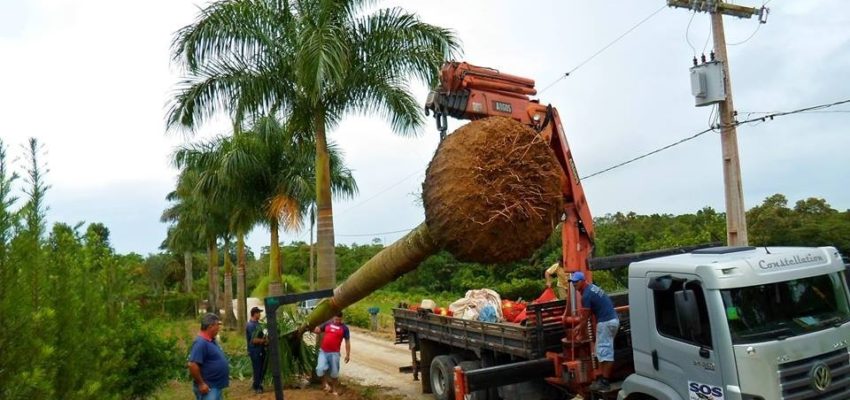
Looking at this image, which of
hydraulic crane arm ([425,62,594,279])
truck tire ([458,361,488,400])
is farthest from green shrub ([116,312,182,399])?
hydraulic crane arm ([425,62,594,279])

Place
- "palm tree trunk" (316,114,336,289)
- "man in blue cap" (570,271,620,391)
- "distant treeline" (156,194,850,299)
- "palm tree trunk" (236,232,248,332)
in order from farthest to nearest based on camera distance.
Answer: "palm tree trunk" (236,232,248,332) → "distant treeline" (156,194,850,299) → "palm tree trunk" (316,114,336,289) → "man in blue cap" (570,271,620,391)

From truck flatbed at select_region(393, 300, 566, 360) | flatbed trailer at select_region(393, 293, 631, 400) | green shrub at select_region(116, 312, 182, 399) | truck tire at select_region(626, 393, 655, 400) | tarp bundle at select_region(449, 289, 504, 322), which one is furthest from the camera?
tarp bundle at select_region(449, 289, 504, 322)

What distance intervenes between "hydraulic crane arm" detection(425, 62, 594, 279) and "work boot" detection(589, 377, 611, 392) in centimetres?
135

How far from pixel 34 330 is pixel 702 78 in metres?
13.5

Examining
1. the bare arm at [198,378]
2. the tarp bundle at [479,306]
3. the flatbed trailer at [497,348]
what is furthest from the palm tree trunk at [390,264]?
the bare arm at [198,378]

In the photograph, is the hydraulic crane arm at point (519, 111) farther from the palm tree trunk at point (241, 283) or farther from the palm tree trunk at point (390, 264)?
the palm tree trunk at point (241, 283)

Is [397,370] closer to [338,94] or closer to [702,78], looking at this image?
[338,94]

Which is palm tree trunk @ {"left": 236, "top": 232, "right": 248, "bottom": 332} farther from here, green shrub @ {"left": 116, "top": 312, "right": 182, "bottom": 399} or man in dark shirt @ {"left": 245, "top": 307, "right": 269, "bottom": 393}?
green shrub @ {"left": 116, "top": 312, "right": 182, "bottom": 399}

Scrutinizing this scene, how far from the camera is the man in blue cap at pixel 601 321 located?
22.8 ft

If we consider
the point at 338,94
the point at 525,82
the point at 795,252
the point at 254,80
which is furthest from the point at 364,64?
the point at 795,252

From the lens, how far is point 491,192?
593 cm

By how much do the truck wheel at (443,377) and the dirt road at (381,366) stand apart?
42 cm

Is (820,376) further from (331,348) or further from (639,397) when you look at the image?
(331,348)

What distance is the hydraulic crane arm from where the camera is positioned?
7234mm
